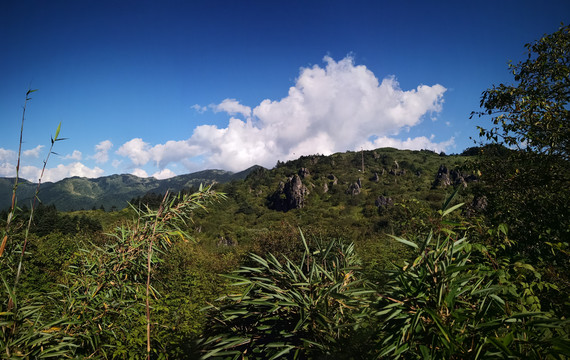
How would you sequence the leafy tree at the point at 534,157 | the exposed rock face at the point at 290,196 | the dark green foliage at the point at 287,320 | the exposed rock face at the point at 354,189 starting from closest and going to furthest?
the dark green foliage at the point at 287,320, the leafy tree at the point at 534,157, the exposed rock face at the point at 354,189, the exposed rock face at the point at 290,196

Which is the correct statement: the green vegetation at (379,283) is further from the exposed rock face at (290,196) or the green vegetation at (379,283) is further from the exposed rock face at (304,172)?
the exposed rock face at (304,172)

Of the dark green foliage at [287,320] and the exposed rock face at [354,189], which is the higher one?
the exposed rock face at [354,189]

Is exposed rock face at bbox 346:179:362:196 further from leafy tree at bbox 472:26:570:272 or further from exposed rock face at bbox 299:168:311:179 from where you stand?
leafy tree at bbox 472:26:570:272

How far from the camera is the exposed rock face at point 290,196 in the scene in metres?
135

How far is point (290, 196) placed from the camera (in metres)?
138

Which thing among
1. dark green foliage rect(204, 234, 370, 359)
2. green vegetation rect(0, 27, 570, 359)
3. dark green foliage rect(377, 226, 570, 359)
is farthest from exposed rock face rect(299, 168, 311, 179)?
dark green foliage rect(377, 226, 570, 359)

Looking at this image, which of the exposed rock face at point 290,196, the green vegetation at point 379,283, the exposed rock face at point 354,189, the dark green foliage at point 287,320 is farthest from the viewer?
the exposed rock face at point 290,196

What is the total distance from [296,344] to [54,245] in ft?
111

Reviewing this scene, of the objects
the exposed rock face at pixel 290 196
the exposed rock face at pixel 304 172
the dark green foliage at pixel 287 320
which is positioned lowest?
the dark green foliage at pixel 287 320

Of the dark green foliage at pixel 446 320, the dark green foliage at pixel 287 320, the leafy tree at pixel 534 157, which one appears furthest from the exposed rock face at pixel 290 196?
the dark green foliage at pixel 446 320

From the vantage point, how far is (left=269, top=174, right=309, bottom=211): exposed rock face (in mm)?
135125

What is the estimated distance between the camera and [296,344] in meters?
2.04

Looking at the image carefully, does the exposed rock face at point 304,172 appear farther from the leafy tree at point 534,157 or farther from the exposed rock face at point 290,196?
the leafy tree at point 534,157

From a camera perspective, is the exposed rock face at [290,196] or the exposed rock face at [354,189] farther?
the exposed rock face at [290,196]
